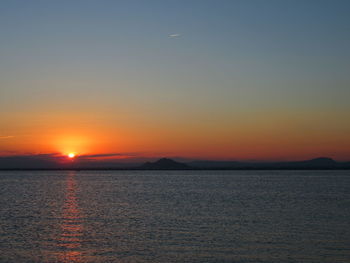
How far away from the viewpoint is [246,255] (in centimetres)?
2391

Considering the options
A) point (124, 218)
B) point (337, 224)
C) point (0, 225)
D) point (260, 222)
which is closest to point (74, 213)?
point (124, 218)

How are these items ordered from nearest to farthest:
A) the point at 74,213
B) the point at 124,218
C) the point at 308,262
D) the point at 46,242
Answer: the point at 308,262 < the point at 46,242 < the point at 124,218 < the point at 74,213

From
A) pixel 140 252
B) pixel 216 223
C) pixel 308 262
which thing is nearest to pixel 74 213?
pixel 216 223

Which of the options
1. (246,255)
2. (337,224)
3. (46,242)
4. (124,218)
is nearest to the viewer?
(246,255)

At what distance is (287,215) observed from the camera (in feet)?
142

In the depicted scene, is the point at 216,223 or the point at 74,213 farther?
the point at 74,213

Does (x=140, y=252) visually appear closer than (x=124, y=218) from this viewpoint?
Yes

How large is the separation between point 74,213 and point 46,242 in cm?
1849

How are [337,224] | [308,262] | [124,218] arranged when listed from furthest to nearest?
[124,218], [337,224], [308,262]

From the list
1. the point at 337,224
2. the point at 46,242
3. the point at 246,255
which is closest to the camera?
the point at 246,255

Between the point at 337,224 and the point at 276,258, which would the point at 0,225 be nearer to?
the point at 276,258

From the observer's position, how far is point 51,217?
4250 centimetres

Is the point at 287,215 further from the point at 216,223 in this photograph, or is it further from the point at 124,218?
the point at 124,218

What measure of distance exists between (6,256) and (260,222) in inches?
850
